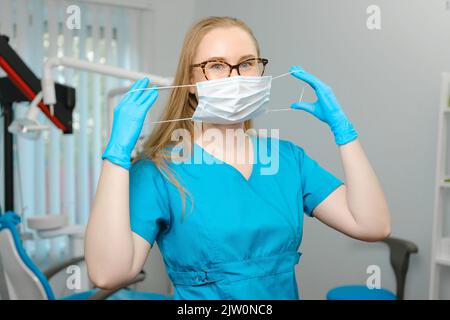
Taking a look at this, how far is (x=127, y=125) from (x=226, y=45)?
243 mm

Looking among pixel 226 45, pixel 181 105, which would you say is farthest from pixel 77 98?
pixel 226 45

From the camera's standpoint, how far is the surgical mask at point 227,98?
3.27 feet

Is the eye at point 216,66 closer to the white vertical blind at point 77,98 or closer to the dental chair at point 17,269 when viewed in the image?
the dental chair at point 17,269

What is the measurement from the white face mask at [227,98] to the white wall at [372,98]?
1494mm

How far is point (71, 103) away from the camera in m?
2.11

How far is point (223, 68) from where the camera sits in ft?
3.24

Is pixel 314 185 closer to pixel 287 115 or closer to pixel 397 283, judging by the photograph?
pixel 397 283

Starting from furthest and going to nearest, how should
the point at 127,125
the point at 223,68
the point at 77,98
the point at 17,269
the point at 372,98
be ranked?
1. the point at 77,98
2. the point at 372,98
3. the point at 17,269
4. the point at 223,68
5. the point at 127,125

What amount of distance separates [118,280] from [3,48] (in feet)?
4.61

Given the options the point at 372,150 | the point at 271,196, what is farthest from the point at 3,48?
the point at 372,150

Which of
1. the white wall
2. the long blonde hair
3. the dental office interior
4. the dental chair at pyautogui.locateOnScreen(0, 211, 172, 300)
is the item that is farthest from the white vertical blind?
the long blonde hair

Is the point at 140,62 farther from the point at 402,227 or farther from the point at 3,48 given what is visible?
the point at 402,227

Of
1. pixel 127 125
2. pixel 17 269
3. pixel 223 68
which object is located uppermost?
pixel 223 68

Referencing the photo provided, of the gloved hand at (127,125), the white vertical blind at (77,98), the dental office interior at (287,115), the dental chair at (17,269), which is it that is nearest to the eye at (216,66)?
the gloved hand at (127,125)
